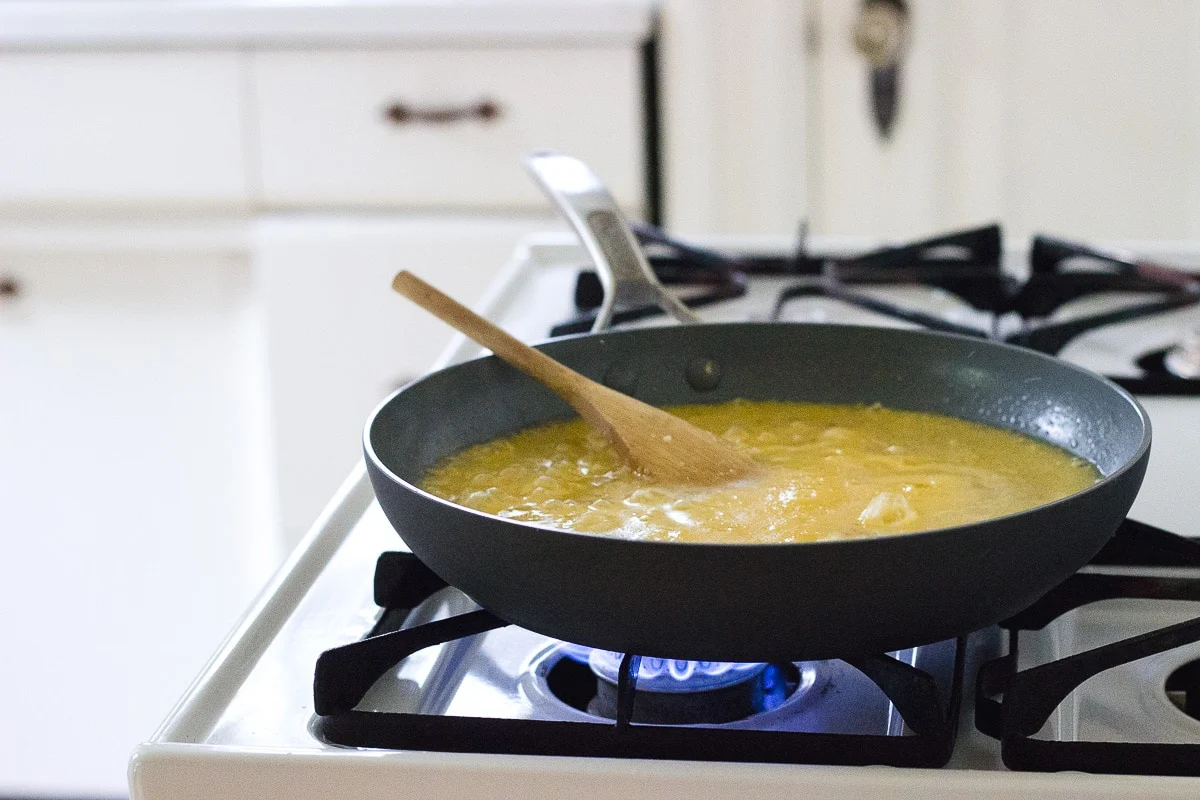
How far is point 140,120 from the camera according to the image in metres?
1.77

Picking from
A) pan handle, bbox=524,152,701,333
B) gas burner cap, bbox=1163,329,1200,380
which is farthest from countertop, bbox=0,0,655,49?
gas burner cap, bbox=1163,329,1200,380

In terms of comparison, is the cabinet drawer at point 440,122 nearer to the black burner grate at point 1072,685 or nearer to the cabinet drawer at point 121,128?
the cabinet drawer at point 121,128

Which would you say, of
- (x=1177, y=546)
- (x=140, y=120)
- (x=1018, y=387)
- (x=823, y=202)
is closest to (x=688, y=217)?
(x=823, y=202)

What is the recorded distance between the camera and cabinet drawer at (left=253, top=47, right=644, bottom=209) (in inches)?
65.8

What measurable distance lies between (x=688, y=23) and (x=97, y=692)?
4.12ft

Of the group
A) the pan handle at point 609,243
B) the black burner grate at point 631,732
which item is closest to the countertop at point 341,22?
the pan handle at point 609,243

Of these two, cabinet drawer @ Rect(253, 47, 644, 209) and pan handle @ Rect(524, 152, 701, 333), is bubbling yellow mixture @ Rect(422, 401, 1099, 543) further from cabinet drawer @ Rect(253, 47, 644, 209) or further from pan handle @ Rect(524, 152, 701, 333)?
cabinet drawer @ Rect(253, 47, 644, 209)

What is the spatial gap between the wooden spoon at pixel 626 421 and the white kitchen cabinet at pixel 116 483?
1.22 meters

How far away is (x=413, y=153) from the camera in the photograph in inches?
67.2

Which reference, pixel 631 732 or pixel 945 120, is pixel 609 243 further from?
pixel 945 120

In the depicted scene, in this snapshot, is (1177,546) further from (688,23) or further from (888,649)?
(688,23)

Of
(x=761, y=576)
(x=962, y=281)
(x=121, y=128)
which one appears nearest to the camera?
(x=761, y=576)

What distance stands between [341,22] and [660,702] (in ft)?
4.33

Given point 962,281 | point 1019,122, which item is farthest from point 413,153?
point 962,281
